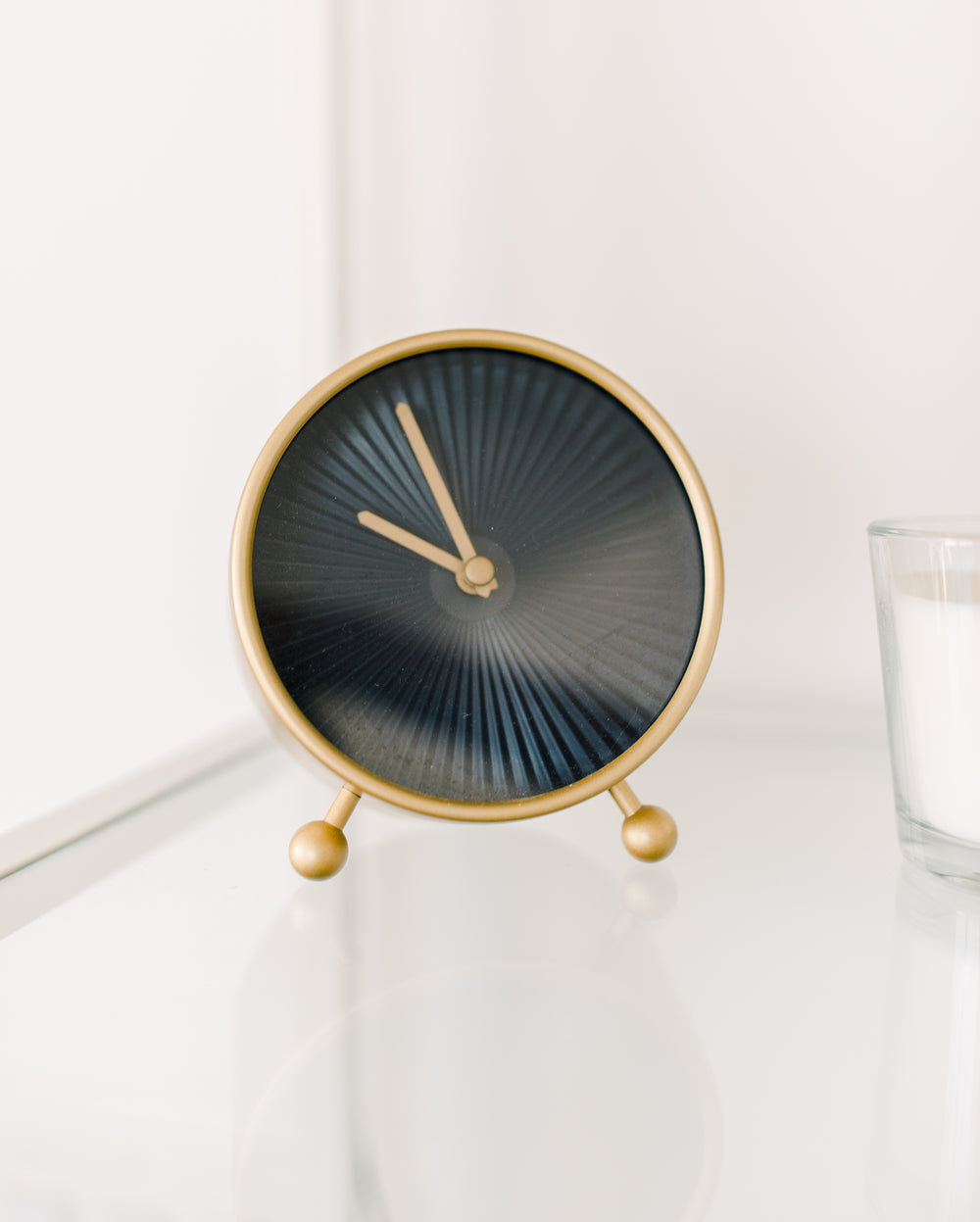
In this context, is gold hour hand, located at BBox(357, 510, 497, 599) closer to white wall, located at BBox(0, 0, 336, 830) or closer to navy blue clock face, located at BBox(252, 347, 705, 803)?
navy blue clock face, located at BBox(252, 347, 705, 803)

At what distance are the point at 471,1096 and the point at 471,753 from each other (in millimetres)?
162

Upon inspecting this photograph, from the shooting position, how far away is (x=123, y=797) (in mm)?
553

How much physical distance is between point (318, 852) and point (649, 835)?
15 centimetres

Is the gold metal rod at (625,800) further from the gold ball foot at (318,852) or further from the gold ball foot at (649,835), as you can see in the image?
the gold ball foot at (318,852)

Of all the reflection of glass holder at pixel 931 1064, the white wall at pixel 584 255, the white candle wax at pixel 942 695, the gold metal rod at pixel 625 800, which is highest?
the white wall at pixel 584 255

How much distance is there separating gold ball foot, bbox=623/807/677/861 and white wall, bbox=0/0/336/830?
28 cm

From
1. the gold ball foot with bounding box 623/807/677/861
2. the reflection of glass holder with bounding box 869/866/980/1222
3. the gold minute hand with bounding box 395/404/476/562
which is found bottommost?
the reflection of glass holder with bounding box 869/866/980/1222

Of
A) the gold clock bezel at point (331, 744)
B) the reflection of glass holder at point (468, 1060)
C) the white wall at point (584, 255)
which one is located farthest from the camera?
the white wall at point (584, 255)

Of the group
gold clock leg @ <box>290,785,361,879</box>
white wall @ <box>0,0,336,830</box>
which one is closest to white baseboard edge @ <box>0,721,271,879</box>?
white wall @ <box>0,0,336,830</box>

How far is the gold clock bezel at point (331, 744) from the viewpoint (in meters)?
0.45

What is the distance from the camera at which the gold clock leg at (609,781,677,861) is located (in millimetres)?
481

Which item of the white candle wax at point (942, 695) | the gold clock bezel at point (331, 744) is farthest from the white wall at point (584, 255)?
the white candle wax at point (942, 695)

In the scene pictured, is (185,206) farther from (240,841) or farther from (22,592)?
(240,841)

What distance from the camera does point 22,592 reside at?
47cm
